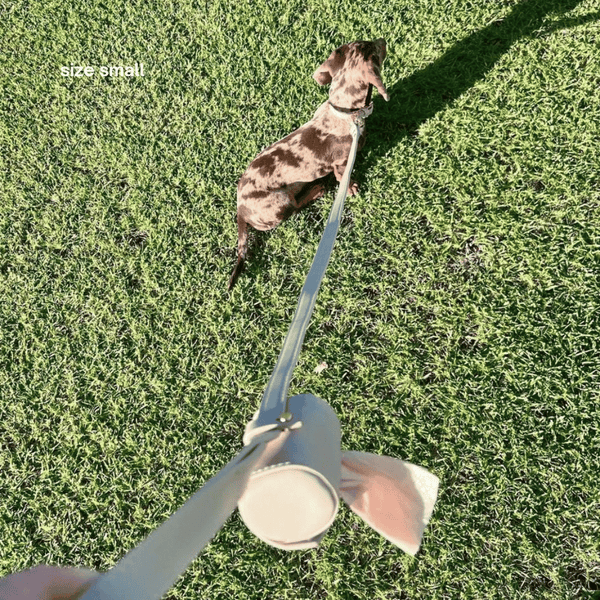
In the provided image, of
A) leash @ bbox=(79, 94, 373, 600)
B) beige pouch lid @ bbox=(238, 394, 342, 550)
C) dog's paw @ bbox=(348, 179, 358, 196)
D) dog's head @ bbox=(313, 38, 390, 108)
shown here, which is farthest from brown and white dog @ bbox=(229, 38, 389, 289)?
beige pouch lid @ bbox=(238, 394, 342, 550)

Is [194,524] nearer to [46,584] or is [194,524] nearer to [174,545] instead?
[174,545]

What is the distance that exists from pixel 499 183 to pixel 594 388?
56.1 inches

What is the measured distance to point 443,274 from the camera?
2877 mm

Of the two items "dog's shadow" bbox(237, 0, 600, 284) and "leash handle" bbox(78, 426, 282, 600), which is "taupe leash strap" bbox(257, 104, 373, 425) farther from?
"dog's shadow" bbox(237, 0, 600, 284)

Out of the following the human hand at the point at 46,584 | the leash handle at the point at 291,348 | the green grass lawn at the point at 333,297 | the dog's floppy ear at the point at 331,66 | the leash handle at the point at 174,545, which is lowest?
the green grass lawn at the point at 333,297

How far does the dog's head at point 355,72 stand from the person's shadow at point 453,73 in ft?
1.88

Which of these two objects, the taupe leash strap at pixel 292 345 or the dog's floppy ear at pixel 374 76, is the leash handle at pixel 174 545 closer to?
the taupe leash strap at pixel 292 345

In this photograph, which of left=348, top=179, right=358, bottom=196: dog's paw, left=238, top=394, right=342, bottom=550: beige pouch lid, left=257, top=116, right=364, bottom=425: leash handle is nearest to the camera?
left=238, top=394, right=342, bottom=550: beige pouch lid

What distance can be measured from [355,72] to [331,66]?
0.24 m

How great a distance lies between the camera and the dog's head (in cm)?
253

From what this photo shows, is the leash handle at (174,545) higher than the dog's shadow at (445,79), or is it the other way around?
the leash handle at (174,545)

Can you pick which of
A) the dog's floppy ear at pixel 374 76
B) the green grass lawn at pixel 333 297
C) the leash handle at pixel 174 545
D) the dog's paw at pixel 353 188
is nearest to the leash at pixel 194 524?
the leash handle at pixel 174 545

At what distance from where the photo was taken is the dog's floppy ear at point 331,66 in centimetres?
268

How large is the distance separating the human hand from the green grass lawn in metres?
2.03
